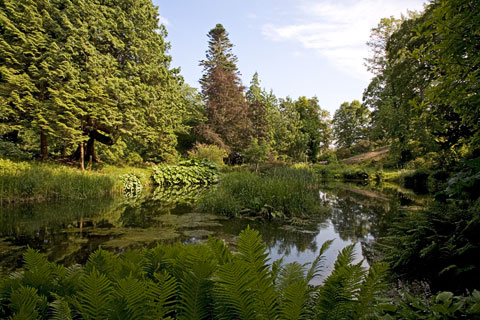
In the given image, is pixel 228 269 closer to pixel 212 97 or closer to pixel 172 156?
pixel 172 156

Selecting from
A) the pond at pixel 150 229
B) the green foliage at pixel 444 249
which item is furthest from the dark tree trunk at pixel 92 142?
the green foliage at pixel 444 249

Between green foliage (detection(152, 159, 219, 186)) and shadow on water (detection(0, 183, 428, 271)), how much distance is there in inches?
276

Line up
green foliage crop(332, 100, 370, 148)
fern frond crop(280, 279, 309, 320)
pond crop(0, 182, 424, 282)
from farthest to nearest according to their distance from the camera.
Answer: green foliage crop(332, 100, 370, 148) < pond crop(0, 182, 424, 282) < fern frond crop(280, 279, 309, 320)

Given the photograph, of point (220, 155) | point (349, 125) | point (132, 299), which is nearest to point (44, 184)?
point (132, 299)

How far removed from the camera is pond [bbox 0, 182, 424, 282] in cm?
404

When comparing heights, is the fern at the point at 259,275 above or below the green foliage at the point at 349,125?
below

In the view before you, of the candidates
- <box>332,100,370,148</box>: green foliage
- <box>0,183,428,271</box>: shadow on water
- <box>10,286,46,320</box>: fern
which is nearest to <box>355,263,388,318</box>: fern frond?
<box>10,286,46,320</box>: fern

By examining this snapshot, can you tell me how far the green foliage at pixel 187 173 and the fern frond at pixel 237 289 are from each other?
579 inches

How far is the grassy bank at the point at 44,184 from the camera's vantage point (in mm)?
7719

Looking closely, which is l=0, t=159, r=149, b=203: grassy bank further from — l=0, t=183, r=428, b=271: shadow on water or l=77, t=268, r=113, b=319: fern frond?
l=77, t=268, r=113, b=319: fern frond

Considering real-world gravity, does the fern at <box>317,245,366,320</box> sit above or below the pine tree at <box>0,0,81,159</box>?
below

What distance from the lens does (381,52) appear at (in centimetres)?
2836

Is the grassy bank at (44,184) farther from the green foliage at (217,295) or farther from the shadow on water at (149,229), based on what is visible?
the green foliage at (217,295)

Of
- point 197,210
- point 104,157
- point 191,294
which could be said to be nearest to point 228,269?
point 191,294
